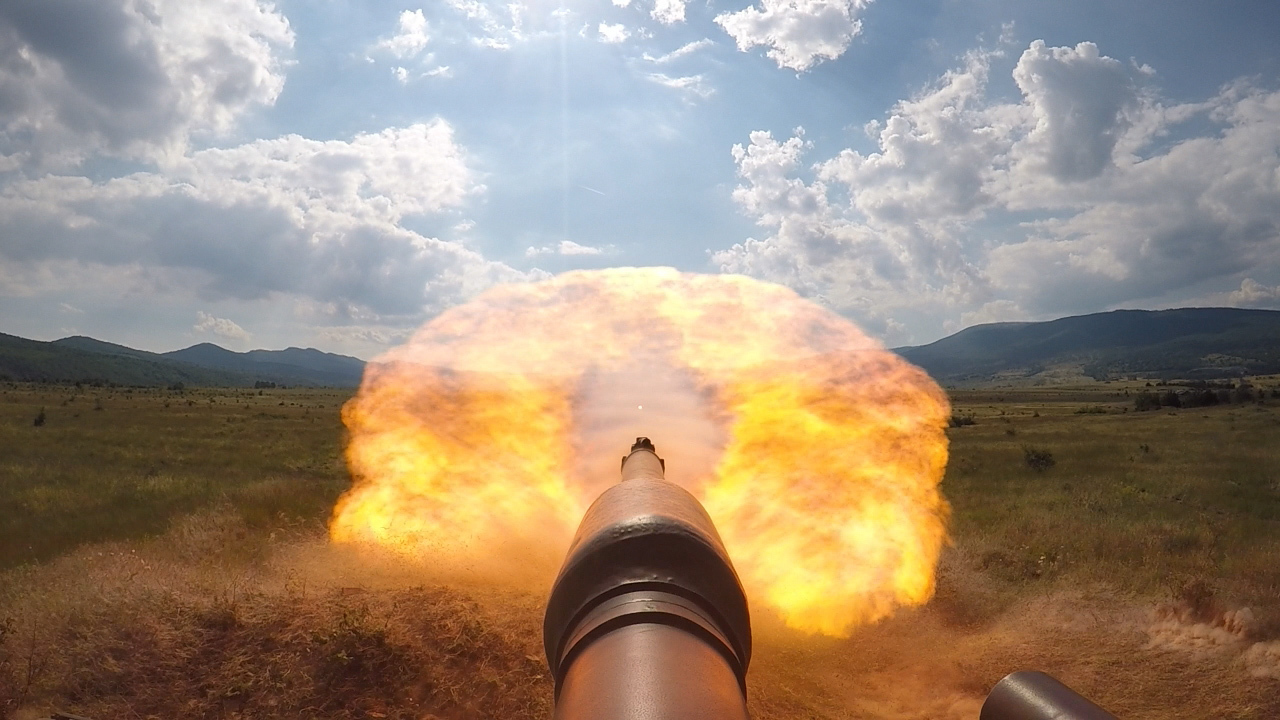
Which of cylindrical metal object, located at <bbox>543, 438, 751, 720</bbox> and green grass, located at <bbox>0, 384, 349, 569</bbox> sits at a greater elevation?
cylindrical metal object, located at <bbox>543, 438, 751, 720</bbox>

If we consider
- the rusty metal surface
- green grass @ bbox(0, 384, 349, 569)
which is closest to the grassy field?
green grass @ bbox(0, 384, 349, 569)

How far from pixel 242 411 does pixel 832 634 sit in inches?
2171

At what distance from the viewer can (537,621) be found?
35.6ft

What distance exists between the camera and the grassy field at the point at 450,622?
8797mm

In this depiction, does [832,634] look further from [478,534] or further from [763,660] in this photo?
[478,534]

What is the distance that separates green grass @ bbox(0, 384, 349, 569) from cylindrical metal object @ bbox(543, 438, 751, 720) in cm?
1442

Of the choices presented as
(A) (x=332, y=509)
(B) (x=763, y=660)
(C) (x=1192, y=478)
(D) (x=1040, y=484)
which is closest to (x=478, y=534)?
(A) (x=332, y=509)

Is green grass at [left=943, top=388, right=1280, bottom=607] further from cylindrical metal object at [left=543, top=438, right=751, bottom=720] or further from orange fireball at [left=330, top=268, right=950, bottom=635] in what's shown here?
cylindrical metal object at [left=543, top=438, right=751, bottom=720]

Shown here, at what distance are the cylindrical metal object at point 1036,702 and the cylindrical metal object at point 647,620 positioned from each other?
2.91 meters

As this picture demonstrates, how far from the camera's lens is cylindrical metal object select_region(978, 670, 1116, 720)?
16.0 ft

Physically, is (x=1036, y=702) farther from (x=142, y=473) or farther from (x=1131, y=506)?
(x=142, y=473)

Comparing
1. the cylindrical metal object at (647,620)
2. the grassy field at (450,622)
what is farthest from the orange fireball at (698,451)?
the cylindrical metal object at (647,620)

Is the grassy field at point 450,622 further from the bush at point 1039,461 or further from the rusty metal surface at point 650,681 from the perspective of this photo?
the bush at point 1039,461

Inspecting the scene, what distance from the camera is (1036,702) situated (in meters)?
5.11
